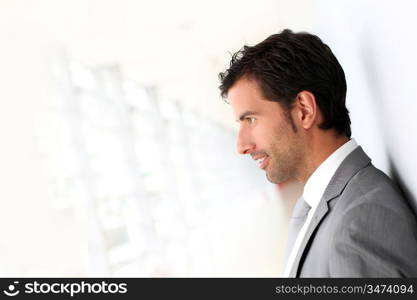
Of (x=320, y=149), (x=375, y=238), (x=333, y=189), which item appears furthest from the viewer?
(x=320, y=149)

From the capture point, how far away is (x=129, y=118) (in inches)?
320

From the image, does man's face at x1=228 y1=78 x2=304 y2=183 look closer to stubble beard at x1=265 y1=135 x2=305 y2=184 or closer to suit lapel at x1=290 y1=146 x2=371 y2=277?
stubble beard at x1=265 y1=135 x2=305 y2=184

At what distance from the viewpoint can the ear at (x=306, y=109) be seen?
1353 millimetres

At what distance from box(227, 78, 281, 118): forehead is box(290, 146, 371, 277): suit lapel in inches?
9.9

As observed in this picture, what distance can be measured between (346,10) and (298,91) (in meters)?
0.34

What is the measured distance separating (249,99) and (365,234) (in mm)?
546

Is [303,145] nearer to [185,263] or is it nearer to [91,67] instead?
[91,67]

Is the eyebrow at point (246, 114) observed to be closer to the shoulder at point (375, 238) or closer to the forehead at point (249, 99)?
the forehead at point (249, 99)

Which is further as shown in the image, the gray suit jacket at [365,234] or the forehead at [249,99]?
the forehead at [249,99]

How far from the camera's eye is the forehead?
54.7 inches

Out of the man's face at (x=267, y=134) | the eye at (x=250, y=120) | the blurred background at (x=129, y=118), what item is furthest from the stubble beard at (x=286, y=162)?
the blurred background at (x=129, y=118)

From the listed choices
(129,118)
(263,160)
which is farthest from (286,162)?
(129,118)

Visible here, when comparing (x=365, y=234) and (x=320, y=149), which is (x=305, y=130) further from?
(x=365, y=234)

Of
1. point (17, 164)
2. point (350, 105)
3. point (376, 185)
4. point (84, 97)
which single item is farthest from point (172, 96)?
point (376, 185)
